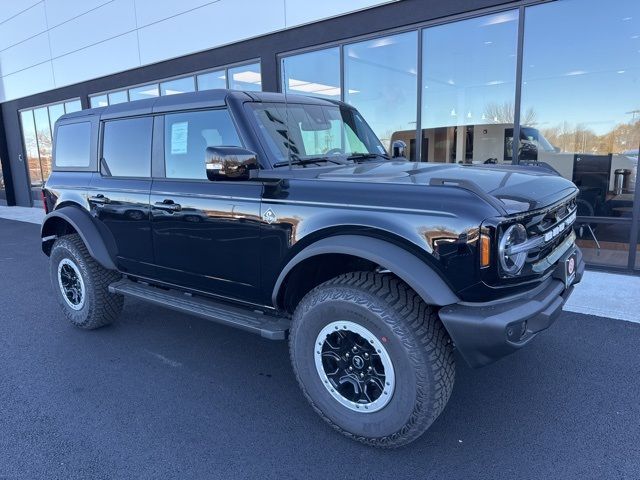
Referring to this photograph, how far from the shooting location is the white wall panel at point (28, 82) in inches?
541

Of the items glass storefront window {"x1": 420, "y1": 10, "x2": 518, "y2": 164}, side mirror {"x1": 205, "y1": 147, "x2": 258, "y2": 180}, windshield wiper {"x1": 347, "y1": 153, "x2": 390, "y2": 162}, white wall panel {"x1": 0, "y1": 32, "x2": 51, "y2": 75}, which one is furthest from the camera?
white wall panel {"x1": 0, "y1": 32, "x2": 51, "y2": 75}

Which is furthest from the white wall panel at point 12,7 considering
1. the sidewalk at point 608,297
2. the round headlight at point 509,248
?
the round headlight at point 509,248

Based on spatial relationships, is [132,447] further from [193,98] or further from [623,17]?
[623,17]

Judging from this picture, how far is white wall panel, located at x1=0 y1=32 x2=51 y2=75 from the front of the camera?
13.6 meters

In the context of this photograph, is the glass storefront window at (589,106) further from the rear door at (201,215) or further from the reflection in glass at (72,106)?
the reflection in glass at (72,106)

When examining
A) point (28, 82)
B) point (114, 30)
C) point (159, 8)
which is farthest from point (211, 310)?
point (28, 82)

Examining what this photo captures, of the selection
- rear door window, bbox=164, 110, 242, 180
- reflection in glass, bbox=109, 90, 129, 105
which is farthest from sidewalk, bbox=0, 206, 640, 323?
reflection in glass, bbox=109, 90, 129, 105

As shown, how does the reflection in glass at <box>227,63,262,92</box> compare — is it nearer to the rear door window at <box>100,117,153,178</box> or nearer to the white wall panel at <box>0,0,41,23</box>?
the rear door window at <box>100,117,153,178</box>

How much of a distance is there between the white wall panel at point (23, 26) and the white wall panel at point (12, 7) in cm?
12

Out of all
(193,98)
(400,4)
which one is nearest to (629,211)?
(400,4)

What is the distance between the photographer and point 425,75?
7.22 meters

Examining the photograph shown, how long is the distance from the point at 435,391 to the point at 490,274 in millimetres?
647

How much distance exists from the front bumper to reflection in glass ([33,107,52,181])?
15671mm

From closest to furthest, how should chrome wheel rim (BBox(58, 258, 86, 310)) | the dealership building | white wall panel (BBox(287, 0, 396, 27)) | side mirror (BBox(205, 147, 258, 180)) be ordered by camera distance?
side mirror (BBox(205, 147, 258, 180)) → chrome wheel rim (BBox(58, 258, 86, 310)) → the dealership building → white wall panel (BBox(287, 0, 396, 27))
